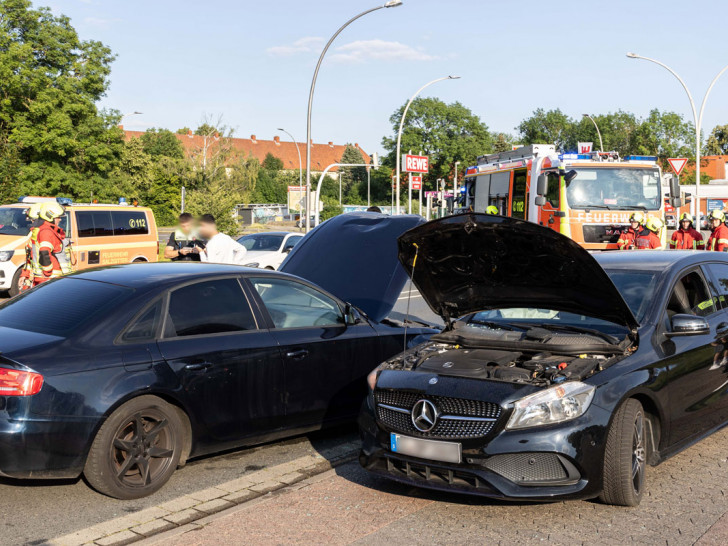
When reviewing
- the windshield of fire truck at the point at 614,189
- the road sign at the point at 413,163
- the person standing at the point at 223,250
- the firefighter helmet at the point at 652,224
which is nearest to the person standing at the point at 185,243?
the person standing at the point at 223,250

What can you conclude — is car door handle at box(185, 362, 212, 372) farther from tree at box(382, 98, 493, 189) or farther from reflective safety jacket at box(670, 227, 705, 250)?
tree at box(382, 98, 493, 189)

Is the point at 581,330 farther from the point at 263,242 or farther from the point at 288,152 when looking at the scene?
the point at 288,152

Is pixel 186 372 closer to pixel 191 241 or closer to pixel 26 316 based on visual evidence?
pixel 26 316

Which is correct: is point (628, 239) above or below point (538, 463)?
above

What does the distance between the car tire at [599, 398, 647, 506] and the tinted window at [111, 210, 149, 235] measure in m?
15.3

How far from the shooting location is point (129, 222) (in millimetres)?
18672

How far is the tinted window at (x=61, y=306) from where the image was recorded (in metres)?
5.02

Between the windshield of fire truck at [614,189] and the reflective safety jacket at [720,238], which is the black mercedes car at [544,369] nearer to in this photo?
the reflective safety jacket at [720,238]

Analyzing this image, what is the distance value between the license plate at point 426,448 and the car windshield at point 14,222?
13947 millimetres

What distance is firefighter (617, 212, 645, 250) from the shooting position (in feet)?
49.5

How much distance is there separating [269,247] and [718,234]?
9868 mm

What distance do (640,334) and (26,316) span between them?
392 cm

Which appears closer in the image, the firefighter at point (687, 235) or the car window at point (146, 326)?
the car window at point (146, 326)

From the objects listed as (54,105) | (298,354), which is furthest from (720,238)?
(54,105)
